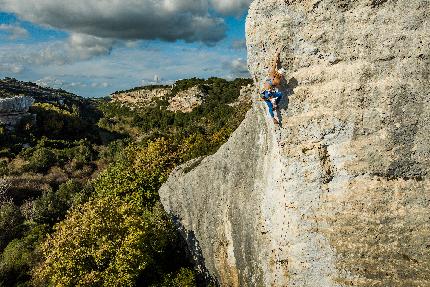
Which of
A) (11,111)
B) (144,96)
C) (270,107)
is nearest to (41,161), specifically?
(11,111)

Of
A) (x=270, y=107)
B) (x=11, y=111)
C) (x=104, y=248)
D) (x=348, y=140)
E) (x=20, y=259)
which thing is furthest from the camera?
(x=11, y=111)

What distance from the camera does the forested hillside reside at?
Result: 2405 centimetres

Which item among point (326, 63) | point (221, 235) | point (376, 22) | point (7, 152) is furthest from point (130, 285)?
point (7, 152)

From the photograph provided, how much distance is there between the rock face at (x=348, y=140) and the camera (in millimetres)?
12750

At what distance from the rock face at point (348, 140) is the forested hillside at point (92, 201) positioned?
1153 centimetres

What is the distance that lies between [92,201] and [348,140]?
23.3 meters

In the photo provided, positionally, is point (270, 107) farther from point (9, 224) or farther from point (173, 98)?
point (173, 98)

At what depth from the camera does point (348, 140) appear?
1384 cm

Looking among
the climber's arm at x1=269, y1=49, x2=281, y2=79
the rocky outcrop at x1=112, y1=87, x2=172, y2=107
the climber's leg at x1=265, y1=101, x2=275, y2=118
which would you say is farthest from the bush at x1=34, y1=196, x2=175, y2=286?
the rocky outcrop at x1=112, y1=87, x2=172, y2=107

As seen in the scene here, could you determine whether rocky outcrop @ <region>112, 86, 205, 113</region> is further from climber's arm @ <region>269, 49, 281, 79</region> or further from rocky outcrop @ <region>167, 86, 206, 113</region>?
climber's arm @ <region>269, 49, 281, 79</region>

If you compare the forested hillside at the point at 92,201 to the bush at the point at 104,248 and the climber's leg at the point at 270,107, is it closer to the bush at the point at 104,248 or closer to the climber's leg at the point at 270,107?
the bush at the point at 104,248

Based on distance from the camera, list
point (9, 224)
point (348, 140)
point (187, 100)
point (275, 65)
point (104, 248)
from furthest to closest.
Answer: point (187, 100), point (9, 224), point (104, 248), point (275, 65), point (348, 140)

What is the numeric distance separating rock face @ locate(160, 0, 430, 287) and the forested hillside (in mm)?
11528

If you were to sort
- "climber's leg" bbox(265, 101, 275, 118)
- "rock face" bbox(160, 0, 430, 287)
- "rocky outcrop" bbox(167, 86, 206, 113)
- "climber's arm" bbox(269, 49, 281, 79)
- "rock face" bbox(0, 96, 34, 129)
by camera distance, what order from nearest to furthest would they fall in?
"rock face" bbox(160, 0, 430, 287), "climber's arm" bbox(269, 49, 281, 79), "climber's leg" bbox(265, 101, 275, 118), "rock face" bbox(0, 96, 34, 129), "rocky outcrop" bbox(167, 86, 206, 113)
